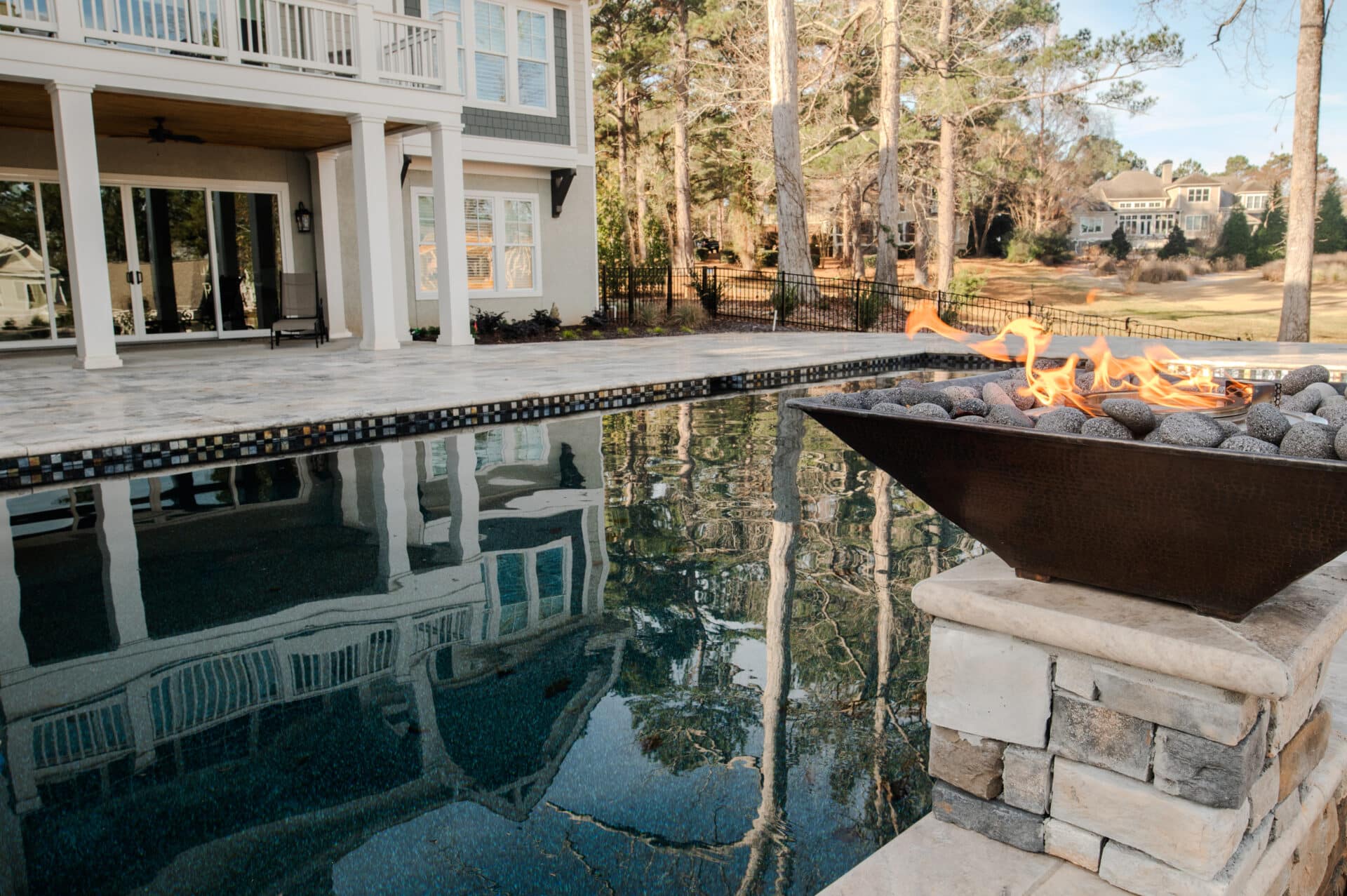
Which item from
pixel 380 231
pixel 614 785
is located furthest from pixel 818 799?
pixel 380 231

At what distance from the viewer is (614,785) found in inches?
105

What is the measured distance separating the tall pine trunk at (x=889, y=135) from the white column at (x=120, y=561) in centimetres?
1593

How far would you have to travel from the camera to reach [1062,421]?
83.6 inches

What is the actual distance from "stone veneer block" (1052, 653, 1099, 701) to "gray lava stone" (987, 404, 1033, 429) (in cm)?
51

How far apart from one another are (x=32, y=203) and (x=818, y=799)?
13.2m

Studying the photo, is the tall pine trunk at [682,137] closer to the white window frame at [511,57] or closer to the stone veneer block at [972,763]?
the white window frame at [511,57]

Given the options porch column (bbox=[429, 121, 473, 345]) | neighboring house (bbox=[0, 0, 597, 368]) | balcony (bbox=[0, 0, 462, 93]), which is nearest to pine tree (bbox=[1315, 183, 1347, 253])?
neighboring house (bbox=[0, 0, 597, 368])

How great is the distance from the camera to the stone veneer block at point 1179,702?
1.74 meters

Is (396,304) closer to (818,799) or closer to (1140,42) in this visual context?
(818,799)

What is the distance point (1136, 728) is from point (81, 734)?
2.89 metres

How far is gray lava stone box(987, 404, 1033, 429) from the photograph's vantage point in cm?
214

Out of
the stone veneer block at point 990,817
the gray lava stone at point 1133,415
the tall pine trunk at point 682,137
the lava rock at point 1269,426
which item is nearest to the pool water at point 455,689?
the stone veneer block at point 990,817

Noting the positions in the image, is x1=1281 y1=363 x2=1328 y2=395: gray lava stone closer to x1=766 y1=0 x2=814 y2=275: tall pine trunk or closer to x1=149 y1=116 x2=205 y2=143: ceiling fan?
x1=149 y1=116 x2=205 y2=143: ceiling fan

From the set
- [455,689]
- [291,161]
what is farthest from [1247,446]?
[291,161]
